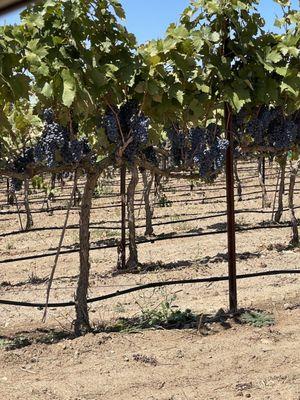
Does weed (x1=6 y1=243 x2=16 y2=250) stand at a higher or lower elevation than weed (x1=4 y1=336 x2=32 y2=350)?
lower

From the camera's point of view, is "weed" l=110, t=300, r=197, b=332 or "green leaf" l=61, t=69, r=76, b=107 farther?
"weed" l=110, t=300, r=197, b=332

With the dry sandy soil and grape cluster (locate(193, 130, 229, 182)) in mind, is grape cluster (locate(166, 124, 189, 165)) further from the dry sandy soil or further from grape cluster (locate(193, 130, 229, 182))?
the dry sandy soil

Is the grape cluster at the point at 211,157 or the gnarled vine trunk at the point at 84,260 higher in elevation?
the grape cluster at the point at 211,157

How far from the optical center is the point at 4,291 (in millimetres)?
6754

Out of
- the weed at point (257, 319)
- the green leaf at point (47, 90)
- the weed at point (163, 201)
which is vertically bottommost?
the weed at point (257, 319)

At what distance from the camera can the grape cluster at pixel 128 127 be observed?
3.92m

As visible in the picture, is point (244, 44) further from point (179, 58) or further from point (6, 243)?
point (6, 243)

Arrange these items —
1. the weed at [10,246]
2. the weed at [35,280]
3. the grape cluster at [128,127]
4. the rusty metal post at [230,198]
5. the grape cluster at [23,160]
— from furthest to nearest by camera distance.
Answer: the weed at [10,246], the weed at [35,280], the rusty metal post at [230,198], the grape cluster at [23,160], the grape cluster at [128,127]

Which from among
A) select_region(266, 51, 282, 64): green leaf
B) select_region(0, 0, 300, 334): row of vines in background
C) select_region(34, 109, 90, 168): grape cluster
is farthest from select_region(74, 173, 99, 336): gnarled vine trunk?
select_region(266, 51, 282, 64): green leaf

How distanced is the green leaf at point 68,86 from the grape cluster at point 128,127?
0.60 metres

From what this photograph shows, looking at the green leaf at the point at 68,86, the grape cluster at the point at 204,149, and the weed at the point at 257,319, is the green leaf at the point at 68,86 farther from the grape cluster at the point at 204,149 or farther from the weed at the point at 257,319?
the weed at the point at 257,319

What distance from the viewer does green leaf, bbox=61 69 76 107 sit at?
331 cm

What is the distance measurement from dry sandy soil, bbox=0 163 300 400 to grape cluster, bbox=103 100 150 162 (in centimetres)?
138

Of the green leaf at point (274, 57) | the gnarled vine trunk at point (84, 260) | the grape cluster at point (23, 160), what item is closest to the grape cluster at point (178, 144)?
the gnarled vine trunk at point (84, 260)
